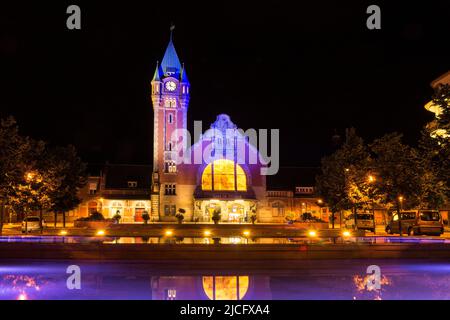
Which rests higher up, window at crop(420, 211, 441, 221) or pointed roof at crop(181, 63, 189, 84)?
pointed roof at crop(181, 63, 189, 84)

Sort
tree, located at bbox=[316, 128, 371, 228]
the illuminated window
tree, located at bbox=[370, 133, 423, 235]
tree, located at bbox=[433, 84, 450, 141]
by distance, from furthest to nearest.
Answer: tree, located at bbox=[316, 128, 371, 228] < tree, located at bbox=[370, 133, 423, 235] < tree, located at bbox=[433, 84, 450, 141] < the illuminated window

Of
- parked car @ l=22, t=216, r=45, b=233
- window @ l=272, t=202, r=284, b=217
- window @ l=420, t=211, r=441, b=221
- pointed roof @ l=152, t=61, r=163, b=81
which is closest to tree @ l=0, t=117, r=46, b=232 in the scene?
parked car @ l=22, t=216, r=45, b=233

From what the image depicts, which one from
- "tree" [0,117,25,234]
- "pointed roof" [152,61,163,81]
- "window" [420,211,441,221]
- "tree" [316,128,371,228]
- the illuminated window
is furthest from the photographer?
"pointed roof" [152,61,163,81]

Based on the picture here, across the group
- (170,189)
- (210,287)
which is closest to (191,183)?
(170,189)

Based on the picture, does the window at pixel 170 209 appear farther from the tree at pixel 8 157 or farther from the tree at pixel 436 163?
the tree at pixel 436 163

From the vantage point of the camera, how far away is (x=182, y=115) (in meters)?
72.7

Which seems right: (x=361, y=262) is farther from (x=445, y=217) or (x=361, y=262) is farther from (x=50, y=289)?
(x=445, y=217)

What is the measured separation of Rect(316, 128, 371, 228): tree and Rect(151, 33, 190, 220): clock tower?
87.5 feet

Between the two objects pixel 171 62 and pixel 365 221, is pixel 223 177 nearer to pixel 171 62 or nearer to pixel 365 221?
pixel 171 62

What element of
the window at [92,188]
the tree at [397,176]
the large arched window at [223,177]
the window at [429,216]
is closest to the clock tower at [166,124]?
the large arched window at [223,177]

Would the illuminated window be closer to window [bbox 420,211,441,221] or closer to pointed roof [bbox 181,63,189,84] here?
window [bbox 420,211,441,221]

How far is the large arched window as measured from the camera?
232ft

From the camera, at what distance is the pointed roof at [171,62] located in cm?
7462

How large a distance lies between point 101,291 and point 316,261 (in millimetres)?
10341
